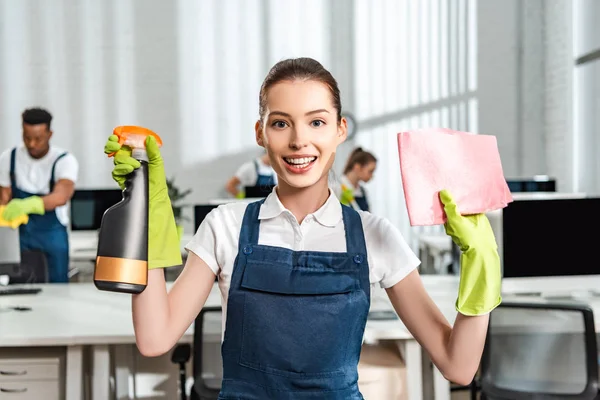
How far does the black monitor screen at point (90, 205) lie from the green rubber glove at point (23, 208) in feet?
2.32

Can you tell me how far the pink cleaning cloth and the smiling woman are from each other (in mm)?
35

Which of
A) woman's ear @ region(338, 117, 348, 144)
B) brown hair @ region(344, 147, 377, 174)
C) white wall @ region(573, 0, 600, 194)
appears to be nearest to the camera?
woman's ear @ region(338, 117, 348, 144)

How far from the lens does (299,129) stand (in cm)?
121

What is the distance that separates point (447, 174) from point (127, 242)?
0.53 m

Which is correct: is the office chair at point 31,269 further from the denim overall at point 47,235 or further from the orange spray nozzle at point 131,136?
the orange spray nozzle at point 131,136

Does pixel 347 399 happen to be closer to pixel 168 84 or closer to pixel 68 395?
pixel 68 395

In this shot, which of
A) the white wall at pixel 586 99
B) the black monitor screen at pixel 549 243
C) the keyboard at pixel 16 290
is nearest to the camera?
the black monitor screen at pixel 549 243

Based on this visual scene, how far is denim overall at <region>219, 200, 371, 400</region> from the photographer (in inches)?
46.9

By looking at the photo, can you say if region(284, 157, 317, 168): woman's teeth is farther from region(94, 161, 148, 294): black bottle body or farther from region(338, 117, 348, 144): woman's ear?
region(94, 161, 148, 294): black bottle body

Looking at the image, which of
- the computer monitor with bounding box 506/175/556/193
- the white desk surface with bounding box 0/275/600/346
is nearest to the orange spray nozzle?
the white desk surface with bounding box 0/275/600/346

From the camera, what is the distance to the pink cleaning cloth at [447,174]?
1146 mm

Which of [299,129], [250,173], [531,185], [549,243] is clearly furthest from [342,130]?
[250,173]

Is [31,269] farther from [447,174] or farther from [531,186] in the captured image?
[531,186]

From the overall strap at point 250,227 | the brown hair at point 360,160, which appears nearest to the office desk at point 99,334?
the overall strap at point 250,227
